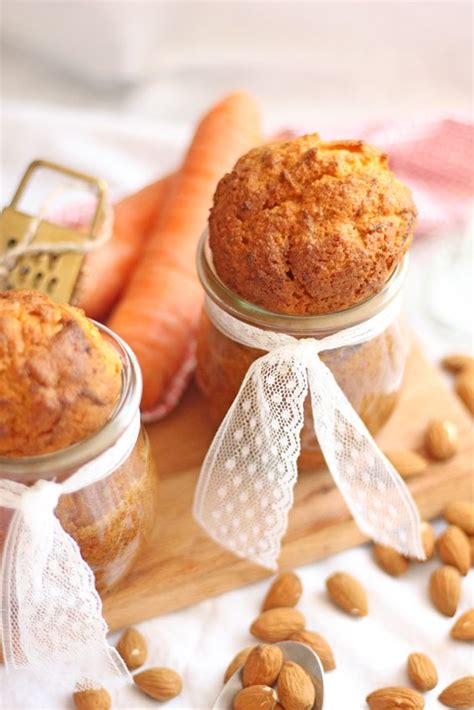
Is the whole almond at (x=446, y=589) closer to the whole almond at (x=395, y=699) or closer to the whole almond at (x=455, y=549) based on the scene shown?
the whole almond at (x=455, y=549)

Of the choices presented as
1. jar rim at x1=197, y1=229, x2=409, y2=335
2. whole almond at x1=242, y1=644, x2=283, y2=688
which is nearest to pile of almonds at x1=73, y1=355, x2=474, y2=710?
whole almond at x1=242, y1=644, x2=283, y2=688

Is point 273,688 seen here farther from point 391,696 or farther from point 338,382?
point 338,382

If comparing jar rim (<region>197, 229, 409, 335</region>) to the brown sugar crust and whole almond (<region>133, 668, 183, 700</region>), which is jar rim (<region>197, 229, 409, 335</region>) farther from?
whole almond (<region>133, 668, 183, 700</region>)

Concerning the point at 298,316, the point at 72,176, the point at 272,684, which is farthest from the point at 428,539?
the point at 72,176

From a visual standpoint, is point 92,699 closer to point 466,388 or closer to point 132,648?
point 132,648

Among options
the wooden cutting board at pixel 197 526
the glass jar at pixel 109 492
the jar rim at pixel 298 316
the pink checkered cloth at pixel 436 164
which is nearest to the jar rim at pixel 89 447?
the glass jar at pixel 109 492

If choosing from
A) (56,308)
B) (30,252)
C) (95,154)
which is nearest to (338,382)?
(56,308)
